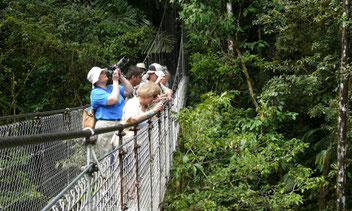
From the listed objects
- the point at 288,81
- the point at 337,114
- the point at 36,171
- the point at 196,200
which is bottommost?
the point at 196,200

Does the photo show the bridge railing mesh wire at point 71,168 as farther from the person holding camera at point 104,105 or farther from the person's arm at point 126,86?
the person's arm at point 126,86

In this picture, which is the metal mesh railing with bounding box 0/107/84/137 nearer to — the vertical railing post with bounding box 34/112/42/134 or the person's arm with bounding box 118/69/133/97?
the vertical railing post with bounding box 34/112/42/134

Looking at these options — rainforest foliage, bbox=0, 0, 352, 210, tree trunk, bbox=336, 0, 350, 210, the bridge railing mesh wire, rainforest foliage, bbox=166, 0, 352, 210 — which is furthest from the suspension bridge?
tree trunk, bbox=336, 0, 350, 210

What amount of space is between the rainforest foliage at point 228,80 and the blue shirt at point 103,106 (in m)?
0.89

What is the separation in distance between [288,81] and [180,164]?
7.12 ft

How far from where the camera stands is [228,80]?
19.6ft

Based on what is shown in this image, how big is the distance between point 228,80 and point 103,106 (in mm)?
3681

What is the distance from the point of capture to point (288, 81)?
483 cm

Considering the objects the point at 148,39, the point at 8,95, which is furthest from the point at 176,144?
the point at 8,95

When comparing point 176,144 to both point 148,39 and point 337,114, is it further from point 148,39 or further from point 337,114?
point 148,39

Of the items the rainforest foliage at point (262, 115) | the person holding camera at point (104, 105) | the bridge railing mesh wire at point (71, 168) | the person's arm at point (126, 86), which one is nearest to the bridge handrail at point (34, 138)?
the bridge railing mesh wire at point (71, 168)

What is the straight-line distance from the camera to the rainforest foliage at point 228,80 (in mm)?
3723

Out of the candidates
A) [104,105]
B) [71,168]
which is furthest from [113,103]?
[71,168]

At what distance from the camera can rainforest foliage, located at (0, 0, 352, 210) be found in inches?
147
